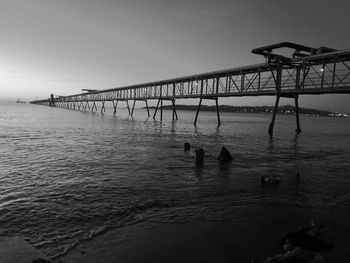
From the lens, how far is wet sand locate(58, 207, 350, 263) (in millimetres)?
5598

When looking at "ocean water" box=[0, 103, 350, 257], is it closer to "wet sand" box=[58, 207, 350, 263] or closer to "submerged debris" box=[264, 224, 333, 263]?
"wet sand" box=[58, 207, 350, 263]

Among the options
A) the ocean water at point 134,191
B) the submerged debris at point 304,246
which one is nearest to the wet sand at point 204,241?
the submerged debris at point 304,246

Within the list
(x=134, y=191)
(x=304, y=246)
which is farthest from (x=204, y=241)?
(x=134, y=191)

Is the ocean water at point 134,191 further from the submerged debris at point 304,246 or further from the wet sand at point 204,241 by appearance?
the submerged debris at point 304,246

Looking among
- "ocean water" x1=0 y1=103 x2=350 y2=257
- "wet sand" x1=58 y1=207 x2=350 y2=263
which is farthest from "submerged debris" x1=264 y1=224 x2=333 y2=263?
"ocean water" x1=0 y1=103 x2=350 y2=257

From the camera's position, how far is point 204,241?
6305mm

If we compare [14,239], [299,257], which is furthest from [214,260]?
[14,239]

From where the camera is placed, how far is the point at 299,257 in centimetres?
526

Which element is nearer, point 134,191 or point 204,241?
point 204,241

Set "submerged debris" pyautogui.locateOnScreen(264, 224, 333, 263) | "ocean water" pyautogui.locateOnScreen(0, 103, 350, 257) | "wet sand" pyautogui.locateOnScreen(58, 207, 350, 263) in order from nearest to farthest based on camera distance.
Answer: "submerged debris" pyautogui.locateOnScreen(264, 224, 333, 263)
"wet sand" pyautogui.locateOnScreen(58, 207, 350, 263)
"ocean water" pyautogui.locateOnScreen(0, 103, 350, 257)

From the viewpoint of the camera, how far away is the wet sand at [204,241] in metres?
5.60

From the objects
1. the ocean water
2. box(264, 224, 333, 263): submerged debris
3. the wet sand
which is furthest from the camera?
the ocean water

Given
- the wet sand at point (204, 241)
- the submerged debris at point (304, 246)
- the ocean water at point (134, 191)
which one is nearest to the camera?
the submerged debris at point (304, 246)

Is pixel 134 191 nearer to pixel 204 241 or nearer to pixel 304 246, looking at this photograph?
pixel 204 241
